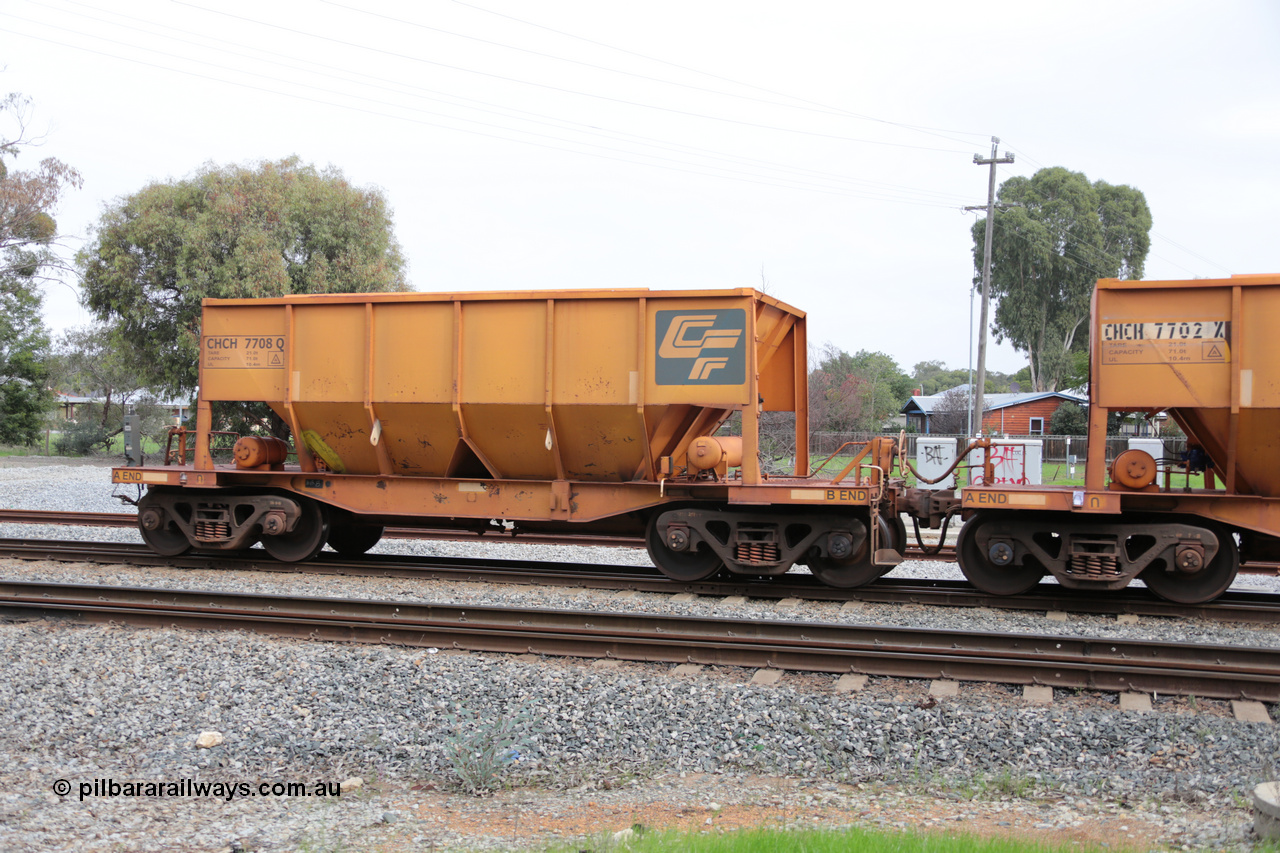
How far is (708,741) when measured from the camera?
17.2 feet

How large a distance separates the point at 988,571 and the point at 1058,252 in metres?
63.3

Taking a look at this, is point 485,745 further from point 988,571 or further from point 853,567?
point 988,571

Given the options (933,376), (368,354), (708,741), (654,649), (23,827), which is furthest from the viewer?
(933,376)

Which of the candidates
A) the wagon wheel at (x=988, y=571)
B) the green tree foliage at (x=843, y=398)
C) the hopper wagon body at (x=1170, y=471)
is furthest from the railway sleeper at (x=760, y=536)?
the green tree foliage at (x=843, y=398)

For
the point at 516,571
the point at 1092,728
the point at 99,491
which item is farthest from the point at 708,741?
the point at 99,491

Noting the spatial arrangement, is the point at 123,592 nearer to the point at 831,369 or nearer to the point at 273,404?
the point at 273,404

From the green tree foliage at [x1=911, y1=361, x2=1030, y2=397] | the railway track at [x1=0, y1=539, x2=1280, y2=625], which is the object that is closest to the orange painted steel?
the railway track at [x1=0, y1=539, x2=1280, y2=625]

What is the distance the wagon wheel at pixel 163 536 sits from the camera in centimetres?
1070

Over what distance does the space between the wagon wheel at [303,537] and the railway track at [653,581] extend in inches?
5.3

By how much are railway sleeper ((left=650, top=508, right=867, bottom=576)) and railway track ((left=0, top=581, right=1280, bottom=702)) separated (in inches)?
75.5

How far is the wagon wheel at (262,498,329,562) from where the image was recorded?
10.6 metres

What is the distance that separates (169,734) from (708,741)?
338cm

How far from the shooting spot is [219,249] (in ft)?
91.6
